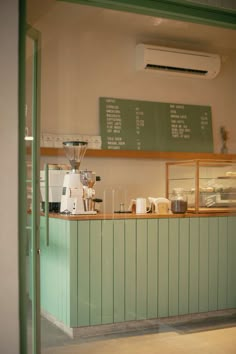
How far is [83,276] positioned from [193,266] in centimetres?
83

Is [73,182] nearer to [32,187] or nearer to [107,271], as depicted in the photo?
[32,187]

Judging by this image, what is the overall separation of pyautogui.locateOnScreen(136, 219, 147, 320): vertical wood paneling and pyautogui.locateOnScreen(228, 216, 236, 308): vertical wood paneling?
0.68 meters

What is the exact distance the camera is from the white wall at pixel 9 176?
8.55 feet

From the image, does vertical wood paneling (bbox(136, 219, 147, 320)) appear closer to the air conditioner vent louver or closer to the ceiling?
the air conditioner vent louver

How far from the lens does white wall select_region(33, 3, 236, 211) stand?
2.88 metres

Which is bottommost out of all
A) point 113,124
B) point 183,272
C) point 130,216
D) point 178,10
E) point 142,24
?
point 183,272

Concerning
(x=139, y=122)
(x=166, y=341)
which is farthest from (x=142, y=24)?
(x=166, y=341)

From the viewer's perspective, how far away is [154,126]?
10.5 ft

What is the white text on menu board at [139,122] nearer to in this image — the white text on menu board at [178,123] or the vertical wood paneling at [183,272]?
the white text on menu board at [178,123]

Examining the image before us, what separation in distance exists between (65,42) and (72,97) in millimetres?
325

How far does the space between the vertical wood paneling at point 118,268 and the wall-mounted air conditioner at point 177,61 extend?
40.2 inches

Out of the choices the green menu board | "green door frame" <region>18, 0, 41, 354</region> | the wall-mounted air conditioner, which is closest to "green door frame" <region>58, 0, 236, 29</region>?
the wall-mounted air conditioner

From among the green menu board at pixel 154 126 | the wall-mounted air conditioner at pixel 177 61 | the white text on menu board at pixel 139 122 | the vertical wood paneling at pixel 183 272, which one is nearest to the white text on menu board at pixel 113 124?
the green menu board at pixel 154 126

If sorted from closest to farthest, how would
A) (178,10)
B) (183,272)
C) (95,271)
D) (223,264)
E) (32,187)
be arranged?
(32,187) < (95,271) < (178,10) < (183,272) < (223,264)
